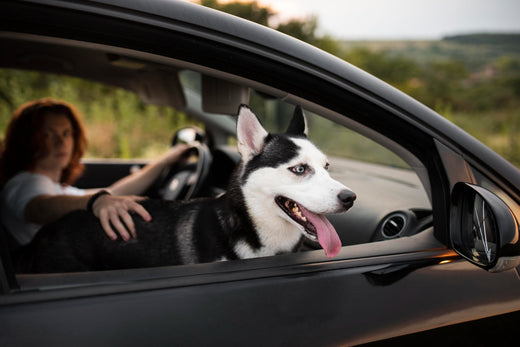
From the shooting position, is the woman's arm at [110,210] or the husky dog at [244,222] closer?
the husky dog at [244,222]

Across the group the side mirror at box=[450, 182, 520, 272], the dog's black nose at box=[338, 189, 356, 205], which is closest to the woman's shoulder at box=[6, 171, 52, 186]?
the dog's black nose at box=[338, 189, 356, 205]

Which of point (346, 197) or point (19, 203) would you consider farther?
point (19, 203)

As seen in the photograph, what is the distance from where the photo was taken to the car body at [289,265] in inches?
37.7

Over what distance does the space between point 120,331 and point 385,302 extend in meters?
0.72

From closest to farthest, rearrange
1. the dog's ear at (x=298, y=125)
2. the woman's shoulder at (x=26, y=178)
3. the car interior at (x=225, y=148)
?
the car interior at (x=225, y=148), the dog's ear at (x=298, y=125), the woman's shoulder at (x=26, y=178)

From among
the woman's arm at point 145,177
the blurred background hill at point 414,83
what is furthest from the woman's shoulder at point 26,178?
the blurred background hill at point 414,83

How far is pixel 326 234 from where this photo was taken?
1.26 meters

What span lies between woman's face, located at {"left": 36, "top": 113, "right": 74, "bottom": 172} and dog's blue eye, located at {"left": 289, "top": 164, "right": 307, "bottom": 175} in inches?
62.6

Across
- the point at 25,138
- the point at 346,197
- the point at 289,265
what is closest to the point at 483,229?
the point at 346,197

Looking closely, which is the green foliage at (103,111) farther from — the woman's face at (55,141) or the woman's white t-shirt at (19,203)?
the woman's white t-shirt at (19,203)

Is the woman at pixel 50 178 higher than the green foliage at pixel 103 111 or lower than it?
lower

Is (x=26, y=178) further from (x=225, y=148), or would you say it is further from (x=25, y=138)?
(x=225, y=148)

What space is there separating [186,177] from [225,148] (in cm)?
46

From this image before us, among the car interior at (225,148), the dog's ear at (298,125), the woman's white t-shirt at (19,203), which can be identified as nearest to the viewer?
the car interior at (225,148)
